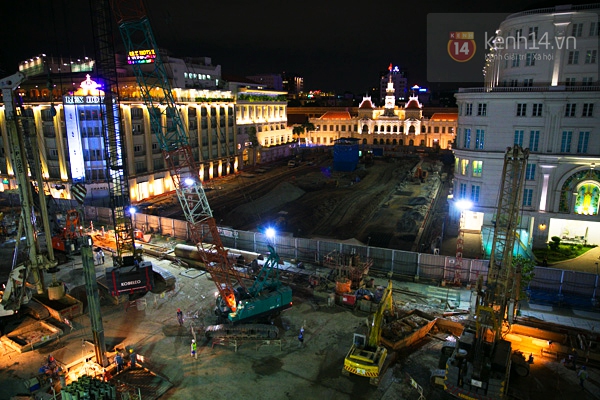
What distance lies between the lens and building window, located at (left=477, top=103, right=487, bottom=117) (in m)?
43.6

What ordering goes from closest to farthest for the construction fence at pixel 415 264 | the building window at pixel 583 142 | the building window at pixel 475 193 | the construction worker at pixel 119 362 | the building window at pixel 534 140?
the construction worker at pixel 119 362, the construction fence at pixel 415 264, the building window at pixel 583 142, the building window at pixel 534 140, the building window at pixel 475 193

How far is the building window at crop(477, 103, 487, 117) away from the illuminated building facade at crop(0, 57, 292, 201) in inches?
1499

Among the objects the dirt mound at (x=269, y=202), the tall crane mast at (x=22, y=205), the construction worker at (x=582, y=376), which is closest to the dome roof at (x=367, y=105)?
the dirt mound at (x=269, y=202)

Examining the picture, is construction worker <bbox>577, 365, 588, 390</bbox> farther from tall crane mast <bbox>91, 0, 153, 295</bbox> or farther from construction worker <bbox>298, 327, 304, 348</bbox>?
tall crane mast <bbox>91, 0, 153, 295</bbox>

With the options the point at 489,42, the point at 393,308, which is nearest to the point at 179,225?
the point at 393,308

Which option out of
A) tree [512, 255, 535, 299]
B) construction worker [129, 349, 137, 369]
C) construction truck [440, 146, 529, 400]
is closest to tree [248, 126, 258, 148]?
tree [512, 255, 535, 299]

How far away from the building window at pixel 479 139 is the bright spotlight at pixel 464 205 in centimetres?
608

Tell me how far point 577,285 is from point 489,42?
39539mm

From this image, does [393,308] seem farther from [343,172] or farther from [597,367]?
[343,172]

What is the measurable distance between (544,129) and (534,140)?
1.38 m

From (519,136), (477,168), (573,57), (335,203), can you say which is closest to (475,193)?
(477,168)

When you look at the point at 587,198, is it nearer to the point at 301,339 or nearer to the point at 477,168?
the point at 477,168

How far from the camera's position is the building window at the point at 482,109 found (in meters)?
43.6

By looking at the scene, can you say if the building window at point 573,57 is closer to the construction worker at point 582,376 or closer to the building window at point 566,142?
the building window at point 566,142
